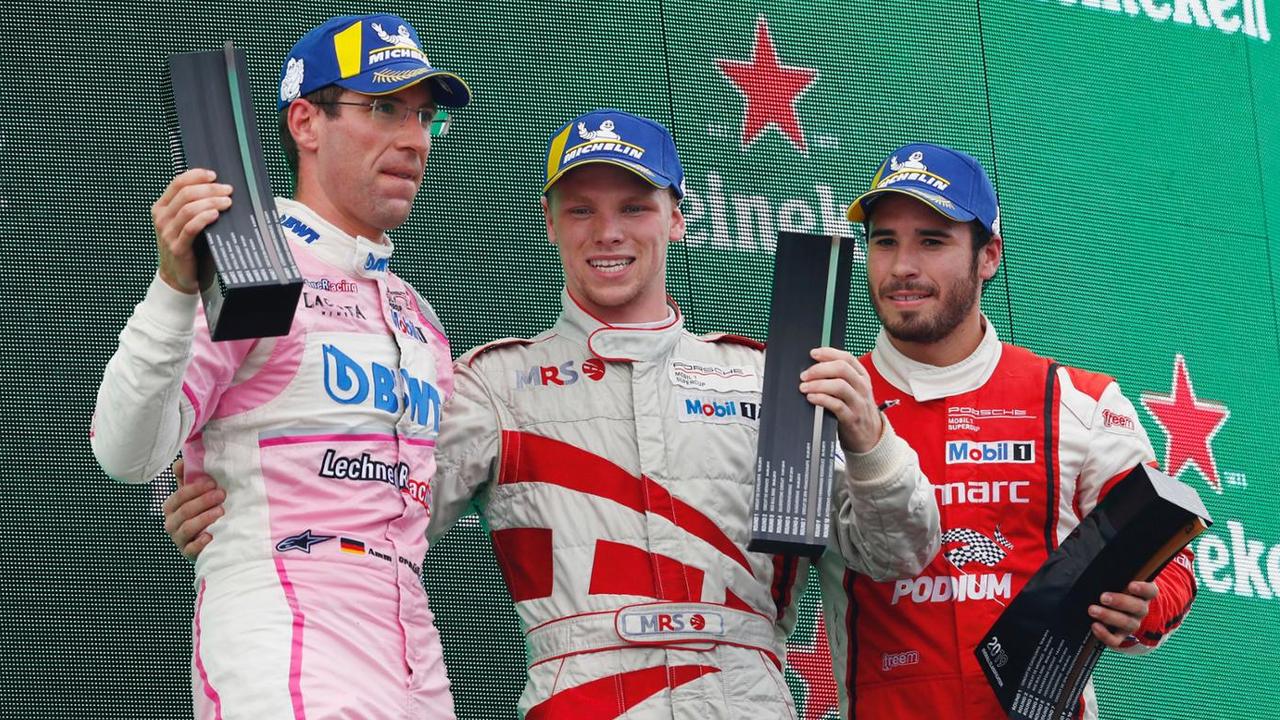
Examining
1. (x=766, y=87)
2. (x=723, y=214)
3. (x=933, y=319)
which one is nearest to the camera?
(x=933, y=319)

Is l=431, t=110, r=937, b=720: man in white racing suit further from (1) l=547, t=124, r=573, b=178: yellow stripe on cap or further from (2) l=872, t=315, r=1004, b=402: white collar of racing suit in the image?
(2) l=872, t=315, r=1004, b=402: white collar of racing suit

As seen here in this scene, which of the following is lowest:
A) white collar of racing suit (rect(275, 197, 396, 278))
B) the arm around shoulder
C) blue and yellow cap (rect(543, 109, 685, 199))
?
the arm around shoulder

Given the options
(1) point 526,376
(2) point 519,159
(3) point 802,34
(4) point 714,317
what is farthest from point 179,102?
(3) point 802,34

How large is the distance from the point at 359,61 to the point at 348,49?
3cm

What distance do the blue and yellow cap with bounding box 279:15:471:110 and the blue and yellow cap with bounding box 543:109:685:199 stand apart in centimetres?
27

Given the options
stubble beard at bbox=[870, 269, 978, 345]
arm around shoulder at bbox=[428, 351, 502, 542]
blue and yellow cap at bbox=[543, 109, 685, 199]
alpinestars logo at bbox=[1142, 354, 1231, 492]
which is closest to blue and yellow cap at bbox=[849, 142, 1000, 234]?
stubble beard at bbox=[870, 269, 978, 345]

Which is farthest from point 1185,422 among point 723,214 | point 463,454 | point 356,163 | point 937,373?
point 356,163

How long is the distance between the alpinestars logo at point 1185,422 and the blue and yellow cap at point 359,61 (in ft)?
7.64

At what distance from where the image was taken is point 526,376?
2615mm

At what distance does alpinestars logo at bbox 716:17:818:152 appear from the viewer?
373 cm

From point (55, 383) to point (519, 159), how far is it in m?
1.08

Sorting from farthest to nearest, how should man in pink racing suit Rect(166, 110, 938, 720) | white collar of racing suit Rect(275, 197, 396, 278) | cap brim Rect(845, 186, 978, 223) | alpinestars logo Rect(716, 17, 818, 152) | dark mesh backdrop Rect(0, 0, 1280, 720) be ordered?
alpinestars logo Rect(716, 17, 818, 152), dark mesh backdrop Rect(0, 0, 1280, 720), cap brim Rect(845, 186, 978, 223), man in pink racing suit Rect(166, 110, 938, 720), white collar of racing suit Rect(275, 197, 396, 278)

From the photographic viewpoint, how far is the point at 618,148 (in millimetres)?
2588

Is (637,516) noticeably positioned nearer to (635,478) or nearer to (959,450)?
(635,478)
